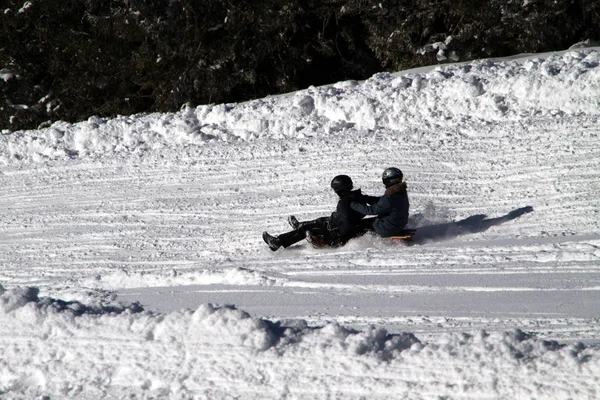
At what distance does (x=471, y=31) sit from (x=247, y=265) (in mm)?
12186

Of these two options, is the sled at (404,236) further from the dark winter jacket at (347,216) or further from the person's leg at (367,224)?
the dark winter jacket at (347,216)

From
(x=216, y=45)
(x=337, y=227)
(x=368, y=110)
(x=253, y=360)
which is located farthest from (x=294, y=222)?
(x=216, y=45)

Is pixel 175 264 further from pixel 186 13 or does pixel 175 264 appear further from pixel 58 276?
pixel 186 13

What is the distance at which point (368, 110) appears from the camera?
12844mm

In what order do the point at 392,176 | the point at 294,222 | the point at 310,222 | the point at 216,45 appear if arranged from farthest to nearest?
1. the point at 216,45
2. the point at 294,222
3. the point at 310,222
4. the point at 392,176

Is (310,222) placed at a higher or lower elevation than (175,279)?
higher

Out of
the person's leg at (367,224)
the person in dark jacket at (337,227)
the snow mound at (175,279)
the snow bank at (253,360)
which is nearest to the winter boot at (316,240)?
the person in dark jacket at (337,227)

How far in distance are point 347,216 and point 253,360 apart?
12.9ft

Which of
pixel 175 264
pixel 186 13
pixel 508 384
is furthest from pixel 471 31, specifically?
pixel 508 384

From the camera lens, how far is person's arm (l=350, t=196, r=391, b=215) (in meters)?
8.20

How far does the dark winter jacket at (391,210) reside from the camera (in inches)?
322

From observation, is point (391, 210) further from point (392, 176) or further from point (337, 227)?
point (337, 227)

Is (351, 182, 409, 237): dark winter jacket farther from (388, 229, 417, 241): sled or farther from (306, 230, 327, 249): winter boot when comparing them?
(306, 230, 327, 249): winter boot

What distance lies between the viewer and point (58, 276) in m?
A: 8.84
